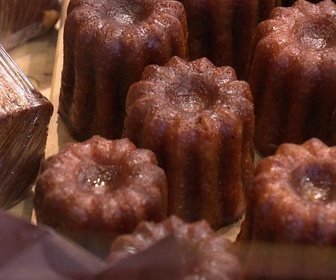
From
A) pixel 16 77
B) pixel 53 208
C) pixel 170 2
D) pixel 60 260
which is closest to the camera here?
pixel 60 260

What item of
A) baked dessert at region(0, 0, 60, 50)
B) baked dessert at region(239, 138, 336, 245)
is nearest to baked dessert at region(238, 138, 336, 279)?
baked dessert at region(239, 138, 336, 245)

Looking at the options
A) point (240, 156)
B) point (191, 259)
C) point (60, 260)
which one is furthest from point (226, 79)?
point (60, 260)

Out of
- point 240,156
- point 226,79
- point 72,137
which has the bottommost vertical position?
point 72,137

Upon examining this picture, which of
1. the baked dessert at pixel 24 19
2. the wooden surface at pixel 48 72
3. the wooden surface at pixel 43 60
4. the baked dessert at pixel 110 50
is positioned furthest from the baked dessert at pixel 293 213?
the baked dessert at pixel 24 19

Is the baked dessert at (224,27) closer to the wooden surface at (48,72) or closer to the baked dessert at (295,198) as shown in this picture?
the wooden surface at (48,72)

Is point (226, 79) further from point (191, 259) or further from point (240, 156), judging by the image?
point (191, 259)

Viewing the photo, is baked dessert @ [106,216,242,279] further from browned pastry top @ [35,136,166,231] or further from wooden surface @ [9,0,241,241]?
wooden surface @ [9,0,241,241]
